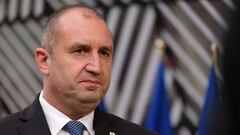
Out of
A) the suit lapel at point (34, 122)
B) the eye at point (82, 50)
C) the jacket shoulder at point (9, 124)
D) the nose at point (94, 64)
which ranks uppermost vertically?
the eye at point (82, 50)

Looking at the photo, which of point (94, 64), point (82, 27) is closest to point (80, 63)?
point (94, 64)

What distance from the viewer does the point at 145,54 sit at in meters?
4.59

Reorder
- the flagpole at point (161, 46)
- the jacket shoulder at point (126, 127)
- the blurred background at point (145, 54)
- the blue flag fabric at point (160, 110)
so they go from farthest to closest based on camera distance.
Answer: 1. the blurred background at point (145, 54)
2. the flagpole at point (161, 46)
3. the blue flag fabric at point (160, 110)
4. the jacket shoulder at point (126, 127)

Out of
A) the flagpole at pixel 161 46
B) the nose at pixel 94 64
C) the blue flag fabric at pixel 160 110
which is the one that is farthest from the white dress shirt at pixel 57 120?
the flagpole at pixel 161 46

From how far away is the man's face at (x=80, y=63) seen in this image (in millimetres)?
1861

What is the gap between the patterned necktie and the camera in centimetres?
189

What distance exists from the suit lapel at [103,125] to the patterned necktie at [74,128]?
Answer: 0.08m

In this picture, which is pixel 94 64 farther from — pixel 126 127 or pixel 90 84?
pixel 126 127

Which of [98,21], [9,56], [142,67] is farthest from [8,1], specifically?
[98,21]

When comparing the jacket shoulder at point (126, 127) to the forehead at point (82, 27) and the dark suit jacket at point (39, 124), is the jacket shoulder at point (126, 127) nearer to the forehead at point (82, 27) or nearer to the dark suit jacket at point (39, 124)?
the dark suit jacket at point (39, 124)

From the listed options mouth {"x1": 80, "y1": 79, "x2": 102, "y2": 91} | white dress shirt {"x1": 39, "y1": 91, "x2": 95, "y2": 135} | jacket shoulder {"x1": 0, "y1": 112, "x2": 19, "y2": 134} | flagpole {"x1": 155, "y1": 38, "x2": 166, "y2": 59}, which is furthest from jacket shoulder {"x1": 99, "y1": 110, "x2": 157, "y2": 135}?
flagpole {"x1": 155, "y1": 38, "x2": 166, "y2": 59}

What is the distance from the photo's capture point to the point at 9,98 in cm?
514

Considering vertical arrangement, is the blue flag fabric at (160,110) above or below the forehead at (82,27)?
below

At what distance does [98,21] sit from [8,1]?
3425 mm
